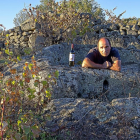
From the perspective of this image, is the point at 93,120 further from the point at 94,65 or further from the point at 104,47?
the point at 104,47

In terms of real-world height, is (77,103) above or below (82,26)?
below

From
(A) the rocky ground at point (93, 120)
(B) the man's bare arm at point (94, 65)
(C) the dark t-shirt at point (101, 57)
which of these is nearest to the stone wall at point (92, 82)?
(B) the man's bare arm at point (94, 65)

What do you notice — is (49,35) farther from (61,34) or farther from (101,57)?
(101,57)

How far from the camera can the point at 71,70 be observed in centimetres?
417

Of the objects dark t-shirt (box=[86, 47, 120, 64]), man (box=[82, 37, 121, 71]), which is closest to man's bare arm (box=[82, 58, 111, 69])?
man (box=[82, 37, 121, 71])

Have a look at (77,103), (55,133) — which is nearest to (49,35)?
(77,103)

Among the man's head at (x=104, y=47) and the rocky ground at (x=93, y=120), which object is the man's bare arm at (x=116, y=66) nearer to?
the man's head at (x=104, y=47)

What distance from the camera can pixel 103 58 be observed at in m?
4.62

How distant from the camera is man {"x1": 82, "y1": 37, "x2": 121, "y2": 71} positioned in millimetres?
4398

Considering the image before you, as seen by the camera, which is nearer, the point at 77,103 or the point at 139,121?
the point at 139,121

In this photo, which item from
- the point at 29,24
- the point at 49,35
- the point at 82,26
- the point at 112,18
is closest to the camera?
the point at 49,35

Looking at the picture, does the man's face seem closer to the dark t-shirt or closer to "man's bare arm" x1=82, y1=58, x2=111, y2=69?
the dark t-shirt

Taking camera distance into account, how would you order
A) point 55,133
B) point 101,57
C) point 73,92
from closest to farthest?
1. point 55,133
2. point 73,92
3. point 101,57

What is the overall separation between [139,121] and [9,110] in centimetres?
159
